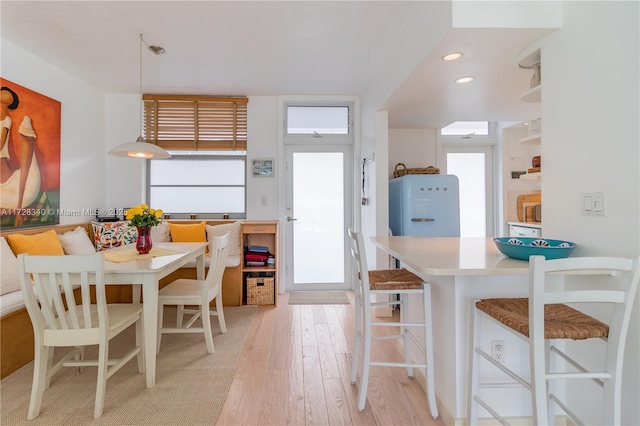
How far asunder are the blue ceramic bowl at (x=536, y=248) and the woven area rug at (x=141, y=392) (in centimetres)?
179

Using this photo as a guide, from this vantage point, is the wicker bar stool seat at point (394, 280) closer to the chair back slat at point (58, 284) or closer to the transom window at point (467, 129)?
the chair back slat at point (58, 284)

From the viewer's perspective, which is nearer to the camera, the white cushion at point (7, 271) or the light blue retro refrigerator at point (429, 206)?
the white cushion at point (7, 271)

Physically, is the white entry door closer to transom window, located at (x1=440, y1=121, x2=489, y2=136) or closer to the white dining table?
transom window, located at (x1=440, y1=121, x2=489, y2=136)

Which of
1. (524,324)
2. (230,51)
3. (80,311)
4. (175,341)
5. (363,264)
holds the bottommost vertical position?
(175,341)

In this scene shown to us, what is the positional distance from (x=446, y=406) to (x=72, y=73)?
14.9 feet

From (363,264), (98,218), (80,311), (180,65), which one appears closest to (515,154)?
(363,264)

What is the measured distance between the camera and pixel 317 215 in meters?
4.36

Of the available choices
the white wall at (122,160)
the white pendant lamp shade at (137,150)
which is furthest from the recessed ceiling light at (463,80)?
the white wall at (122,160)

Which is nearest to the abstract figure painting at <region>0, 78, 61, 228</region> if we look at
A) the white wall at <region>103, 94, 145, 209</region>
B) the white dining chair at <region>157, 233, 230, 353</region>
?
the white wall at <region>103, 94, 145, 209</region>

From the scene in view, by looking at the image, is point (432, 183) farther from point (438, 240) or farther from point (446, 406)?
point (446, 406)

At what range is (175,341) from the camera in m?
2.72

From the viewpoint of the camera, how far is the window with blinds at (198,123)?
13.7ft

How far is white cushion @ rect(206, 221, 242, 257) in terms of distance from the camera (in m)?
3.84

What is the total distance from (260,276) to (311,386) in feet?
6.36
